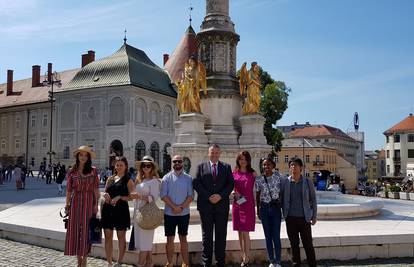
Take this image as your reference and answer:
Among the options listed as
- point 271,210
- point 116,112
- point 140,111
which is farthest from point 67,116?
point 271,210

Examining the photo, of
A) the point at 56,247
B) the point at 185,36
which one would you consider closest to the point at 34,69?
the point at 185,36

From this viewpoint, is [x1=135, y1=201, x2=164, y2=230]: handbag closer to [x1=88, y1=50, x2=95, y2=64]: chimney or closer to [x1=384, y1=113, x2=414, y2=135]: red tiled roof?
[x1=88, y1=50, x2=95, y2=64]: chimney

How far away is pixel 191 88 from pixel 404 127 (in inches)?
2741

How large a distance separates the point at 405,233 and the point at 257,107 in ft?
27.6

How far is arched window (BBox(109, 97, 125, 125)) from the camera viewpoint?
47812 millimetres

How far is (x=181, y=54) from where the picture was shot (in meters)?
61.9

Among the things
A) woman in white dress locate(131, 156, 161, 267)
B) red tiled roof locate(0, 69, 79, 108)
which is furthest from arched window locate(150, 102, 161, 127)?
woman in white dress locate(131, 156, 161, 267)

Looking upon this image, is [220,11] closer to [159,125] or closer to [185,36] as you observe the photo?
[159,125]

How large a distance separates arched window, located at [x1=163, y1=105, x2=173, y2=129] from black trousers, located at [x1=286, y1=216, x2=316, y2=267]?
4613 centimetres

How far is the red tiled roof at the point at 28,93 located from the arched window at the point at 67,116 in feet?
18.9

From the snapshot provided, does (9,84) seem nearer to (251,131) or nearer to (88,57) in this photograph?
(88,57)

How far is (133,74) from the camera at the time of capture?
48312mm

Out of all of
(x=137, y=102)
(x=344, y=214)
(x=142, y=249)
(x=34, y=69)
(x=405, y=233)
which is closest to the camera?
(x=142, y=249)

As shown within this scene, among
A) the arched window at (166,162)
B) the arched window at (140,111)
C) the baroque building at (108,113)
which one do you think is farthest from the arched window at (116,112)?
the arched window at (166,162)
